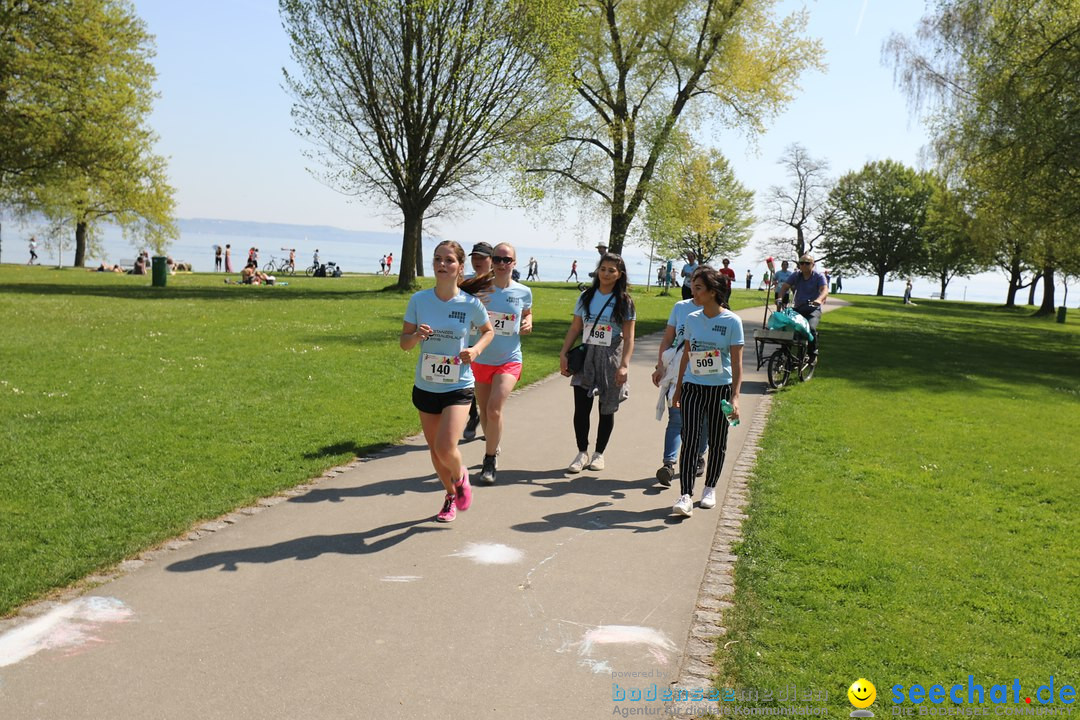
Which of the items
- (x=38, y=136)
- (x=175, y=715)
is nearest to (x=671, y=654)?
(x=175, y=715)

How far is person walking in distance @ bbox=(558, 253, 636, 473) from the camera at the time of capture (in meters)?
7.26

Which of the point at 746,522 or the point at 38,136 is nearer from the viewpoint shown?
the point at 746,522

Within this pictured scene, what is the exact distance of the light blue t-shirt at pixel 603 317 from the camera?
7.28 metres

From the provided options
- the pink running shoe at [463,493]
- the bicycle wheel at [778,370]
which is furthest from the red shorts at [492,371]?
the bicycle wheel at [778,370]

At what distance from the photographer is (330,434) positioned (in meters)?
8.52

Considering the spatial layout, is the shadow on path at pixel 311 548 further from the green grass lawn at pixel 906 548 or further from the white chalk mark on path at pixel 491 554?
the green grass lawn at pixel 906 548

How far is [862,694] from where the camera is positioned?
3633 millimetres

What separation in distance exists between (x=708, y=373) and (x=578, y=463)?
70.4 inches

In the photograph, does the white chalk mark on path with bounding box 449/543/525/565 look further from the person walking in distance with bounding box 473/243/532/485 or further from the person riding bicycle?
the person riding bicycle

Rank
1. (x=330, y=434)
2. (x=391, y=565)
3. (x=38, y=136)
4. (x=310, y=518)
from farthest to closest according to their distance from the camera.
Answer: (x=38, y=136) → (x=330, y=434) → (x=310, y=518) → (x=391, y=565)

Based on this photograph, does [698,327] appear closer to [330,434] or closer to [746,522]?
[746,522]

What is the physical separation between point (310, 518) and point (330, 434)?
266 cm

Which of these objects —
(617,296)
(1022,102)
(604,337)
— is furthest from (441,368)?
(1022,102)

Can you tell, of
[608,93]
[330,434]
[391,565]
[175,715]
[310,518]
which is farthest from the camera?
[608,93]
